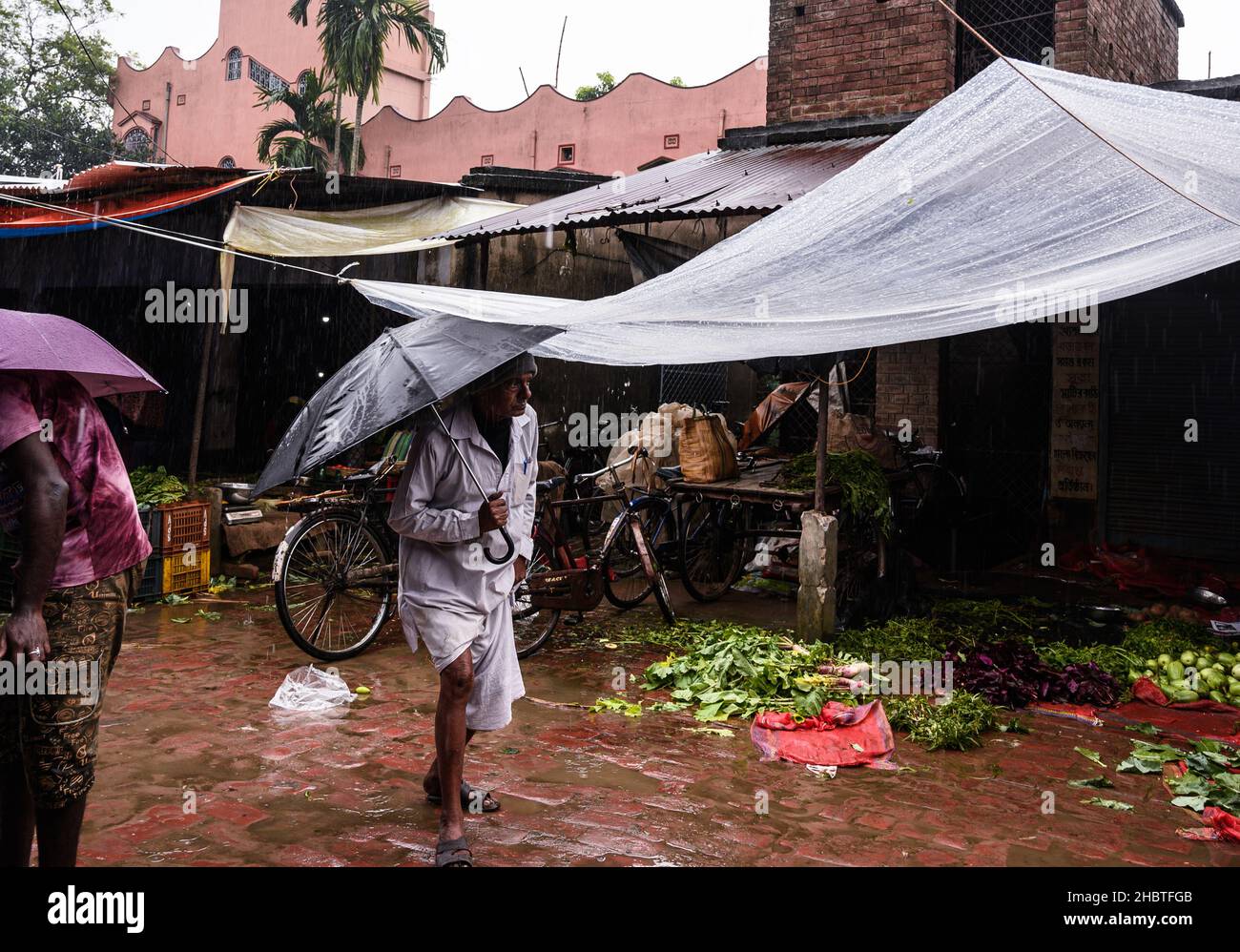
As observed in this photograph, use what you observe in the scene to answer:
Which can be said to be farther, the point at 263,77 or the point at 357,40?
the point at 263,77

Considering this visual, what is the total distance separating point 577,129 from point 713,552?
1682cm

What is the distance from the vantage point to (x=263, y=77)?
88.8ft

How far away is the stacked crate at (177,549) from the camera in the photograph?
744cm

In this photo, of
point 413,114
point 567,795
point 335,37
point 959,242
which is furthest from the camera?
point 413,114

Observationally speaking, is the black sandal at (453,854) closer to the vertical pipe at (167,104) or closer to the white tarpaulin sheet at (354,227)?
the white tarpaulin sheet at (354,227)

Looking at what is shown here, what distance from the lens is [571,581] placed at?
6223 mm

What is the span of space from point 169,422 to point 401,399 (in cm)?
1036

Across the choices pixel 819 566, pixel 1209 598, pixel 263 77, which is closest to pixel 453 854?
pixel 819 566

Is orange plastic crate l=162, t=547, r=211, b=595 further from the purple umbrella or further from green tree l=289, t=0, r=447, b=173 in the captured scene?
green tree l=289, t=0, r=447, b=173

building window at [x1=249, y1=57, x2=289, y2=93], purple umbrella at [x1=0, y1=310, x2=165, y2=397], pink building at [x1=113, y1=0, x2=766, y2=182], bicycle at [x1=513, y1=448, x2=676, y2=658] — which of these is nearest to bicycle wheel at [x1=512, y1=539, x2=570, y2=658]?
bicycle at [x1=513, y1=448, x2=676, y2=658]

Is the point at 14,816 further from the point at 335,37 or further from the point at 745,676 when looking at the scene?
the point at 335,37
